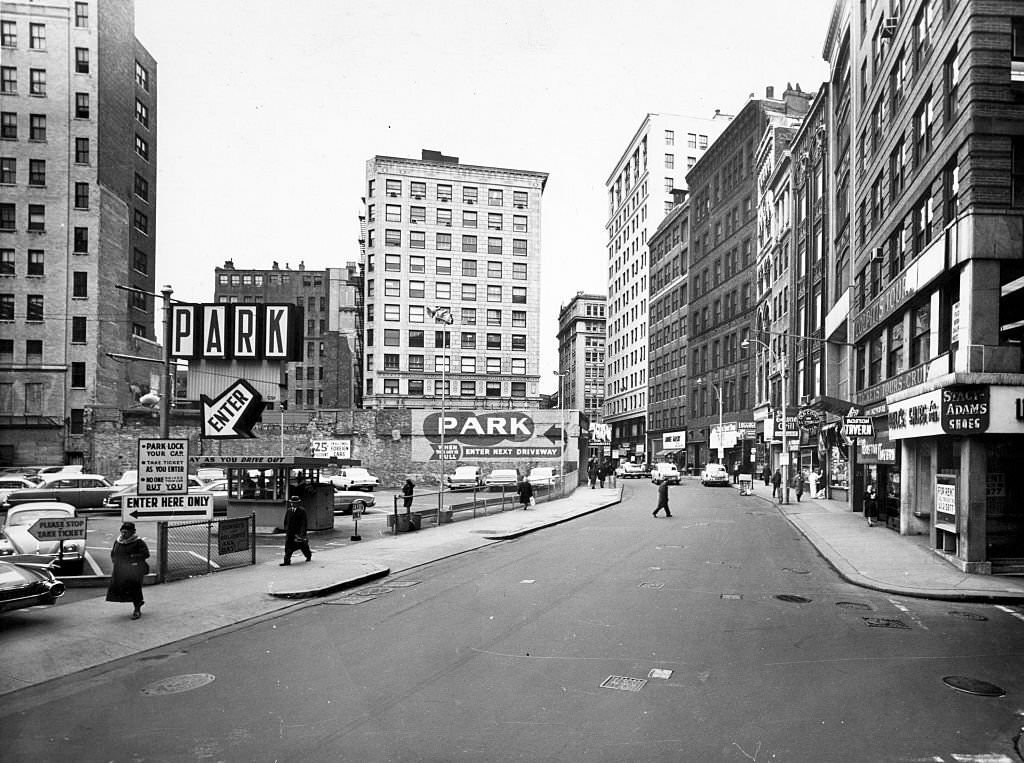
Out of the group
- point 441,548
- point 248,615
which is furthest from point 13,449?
point 248,615

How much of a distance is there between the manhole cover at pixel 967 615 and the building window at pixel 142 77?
67328 millimetres

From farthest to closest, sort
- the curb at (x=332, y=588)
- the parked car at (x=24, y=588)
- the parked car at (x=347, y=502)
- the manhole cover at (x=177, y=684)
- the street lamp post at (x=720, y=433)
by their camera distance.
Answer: the street lamp post at (x=720, y=433), the parked car at (x=347, y=502), the curb at (x=332, y=588), the parked car at (x=24, y=588), the manhole cover at (x=177, y=684)

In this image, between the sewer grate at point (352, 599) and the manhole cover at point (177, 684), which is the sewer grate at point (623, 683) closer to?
the manhole cover at point (177, 684)

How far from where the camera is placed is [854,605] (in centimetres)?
1368

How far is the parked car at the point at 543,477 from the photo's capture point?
149 feet

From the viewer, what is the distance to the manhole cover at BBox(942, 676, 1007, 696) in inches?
332

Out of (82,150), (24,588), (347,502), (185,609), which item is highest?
(82,150)

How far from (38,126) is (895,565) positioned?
2453 inches

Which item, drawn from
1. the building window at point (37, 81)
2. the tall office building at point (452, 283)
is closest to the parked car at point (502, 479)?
the tall office building at point (452, 283)

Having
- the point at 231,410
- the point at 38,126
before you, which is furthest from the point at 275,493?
the point at 38,126

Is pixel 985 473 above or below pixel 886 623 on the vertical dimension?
above

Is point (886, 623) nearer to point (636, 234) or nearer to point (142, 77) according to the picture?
point (142, 77)

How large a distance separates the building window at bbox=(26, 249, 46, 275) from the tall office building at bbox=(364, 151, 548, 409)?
27715 millimetres

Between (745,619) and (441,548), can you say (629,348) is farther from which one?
(745,619)
